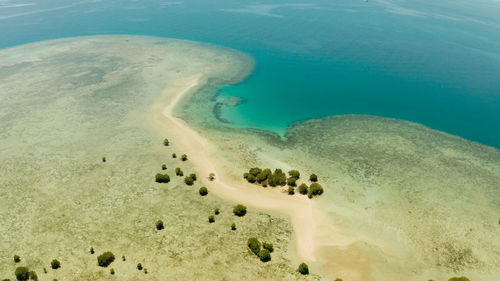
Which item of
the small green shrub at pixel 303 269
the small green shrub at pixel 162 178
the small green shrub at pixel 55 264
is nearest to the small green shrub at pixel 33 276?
the small green shrub at pixel 55 264

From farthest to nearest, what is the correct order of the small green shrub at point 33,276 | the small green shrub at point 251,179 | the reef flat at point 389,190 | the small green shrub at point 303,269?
the small green shrub at point 251,179, the reef flat at point 389,190, the small green shrub at point 303,269, the small green shrub at point 33,276

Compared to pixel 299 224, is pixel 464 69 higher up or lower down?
higher up

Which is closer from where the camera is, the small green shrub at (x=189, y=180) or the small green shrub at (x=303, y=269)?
the small green shrub at (x=303, y=269)

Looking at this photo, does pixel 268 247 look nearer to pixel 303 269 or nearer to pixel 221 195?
pixel 303 269

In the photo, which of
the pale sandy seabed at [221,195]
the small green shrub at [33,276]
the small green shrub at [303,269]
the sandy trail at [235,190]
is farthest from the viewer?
the sandy trail at [235,190]

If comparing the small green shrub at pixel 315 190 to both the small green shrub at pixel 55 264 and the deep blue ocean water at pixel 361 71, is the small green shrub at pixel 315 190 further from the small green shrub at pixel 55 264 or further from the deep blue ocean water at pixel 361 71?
the small green shrub at pixel 55 264

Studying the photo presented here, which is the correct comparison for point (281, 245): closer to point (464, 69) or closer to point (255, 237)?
point (255, 237)

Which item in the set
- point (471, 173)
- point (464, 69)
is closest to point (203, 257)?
point (471, 173)
